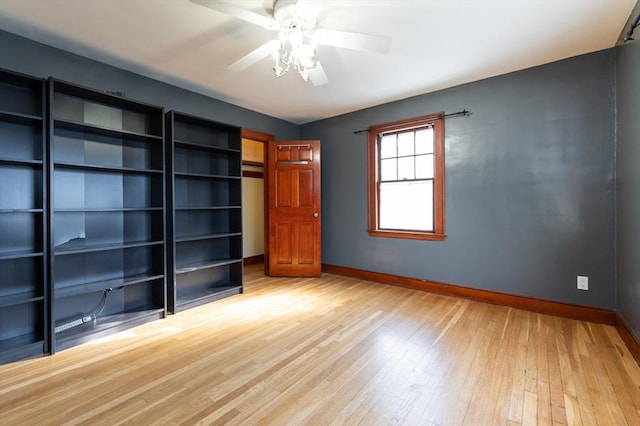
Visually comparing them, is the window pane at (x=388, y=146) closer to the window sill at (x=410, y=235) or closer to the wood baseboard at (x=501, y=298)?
the window sill at (x=410, y=235)

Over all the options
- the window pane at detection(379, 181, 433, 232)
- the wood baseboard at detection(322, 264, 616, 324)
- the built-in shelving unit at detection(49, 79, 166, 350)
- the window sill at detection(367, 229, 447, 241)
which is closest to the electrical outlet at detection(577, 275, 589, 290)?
the wood baseboard at detection(322, 264, 616, 324)

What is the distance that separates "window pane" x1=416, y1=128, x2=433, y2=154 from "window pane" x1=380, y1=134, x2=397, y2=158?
35 cm

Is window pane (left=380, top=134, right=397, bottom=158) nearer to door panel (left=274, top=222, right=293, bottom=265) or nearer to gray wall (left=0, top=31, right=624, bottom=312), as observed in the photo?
gray wall (left=0, top=31, right=624, bottom=312)

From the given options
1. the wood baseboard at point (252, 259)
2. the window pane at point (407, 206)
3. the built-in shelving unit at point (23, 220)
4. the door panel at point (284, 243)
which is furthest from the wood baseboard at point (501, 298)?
the built-in shelving unit at point (23, 220)

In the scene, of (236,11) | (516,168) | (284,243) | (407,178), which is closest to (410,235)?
(407,178)

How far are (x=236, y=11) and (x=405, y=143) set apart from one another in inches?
111

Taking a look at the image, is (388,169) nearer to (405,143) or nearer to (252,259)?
(405,143)

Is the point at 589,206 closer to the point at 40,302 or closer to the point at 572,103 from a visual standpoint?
the point at 572,103

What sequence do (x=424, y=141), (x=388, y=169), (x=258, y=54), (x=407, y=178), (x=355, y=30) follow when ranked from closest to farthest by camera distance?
1. (x=258, y=54)
2. (x=355, y=30)
3. (x=424, y=141)
4. (x=407, y=178)
5. (x=388, y=169)

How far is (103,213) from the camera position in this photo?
107 inches

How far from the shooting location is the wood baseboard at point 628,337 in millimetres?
2020

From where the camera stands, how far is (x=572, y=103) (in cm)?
275

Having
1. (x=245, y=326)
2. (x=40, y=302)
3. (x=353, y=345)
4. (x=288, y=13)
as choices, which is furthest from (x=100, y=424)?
(x=288, y=13)

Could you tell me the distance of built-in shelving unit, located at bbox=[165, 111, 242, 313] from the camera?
121 inches
